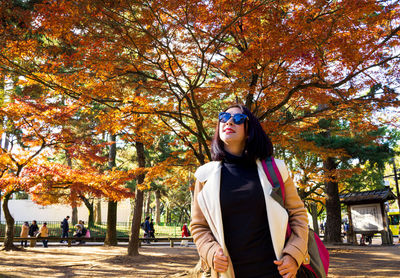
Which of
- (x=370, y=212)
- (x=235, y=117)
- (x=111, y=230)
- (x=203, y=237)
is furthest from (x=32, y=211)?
(x=235, y=117)

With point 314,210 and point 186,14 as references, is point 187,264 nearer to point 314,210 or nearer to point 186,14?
point 186,14

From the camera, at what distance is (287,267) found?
1799 mm

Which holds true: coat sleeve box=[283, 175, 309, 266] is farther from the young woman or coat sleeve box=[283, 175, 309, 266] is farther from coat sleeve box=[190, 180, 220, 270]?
coat sleeve box=[190, 180, 220, 270]

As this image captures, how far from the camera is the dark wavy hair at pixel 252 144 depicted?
7.05ft

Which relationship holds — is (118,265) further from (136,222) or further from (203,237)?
(203,237)

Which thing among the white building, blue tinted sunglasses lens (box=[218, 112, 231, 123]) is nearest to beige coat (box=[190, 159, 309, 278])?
blue tinted sunglasses lens (box=[218, 112, 231, 123])

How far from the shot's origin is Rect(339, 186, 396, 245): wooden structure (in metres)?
16.0

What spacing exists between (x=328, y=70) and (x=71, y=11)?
20.9 feet

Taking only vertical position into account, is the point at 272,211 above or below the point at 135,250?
above

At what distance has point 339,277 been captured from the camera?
788 cm

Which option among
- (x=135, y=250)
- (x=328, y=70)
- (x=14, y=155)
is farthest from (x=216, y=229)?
(x=14, y=155)

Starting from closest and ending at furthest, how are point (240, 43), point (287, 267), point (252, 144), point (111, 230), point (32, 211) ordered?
point (287, 267) < point (252, 144) < point (240, 43) < point (111, 230) < point (32, 211)

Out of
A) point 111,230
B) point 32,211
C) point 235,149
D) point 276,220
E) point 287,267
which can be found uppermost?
point 235,149

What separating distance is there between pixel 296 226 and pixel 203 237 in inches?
22.2
